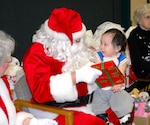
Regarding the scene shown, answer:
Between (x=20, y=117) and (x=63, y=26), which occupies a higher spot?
(x=63, y=26)

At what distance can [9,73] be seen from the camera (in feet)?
8.46

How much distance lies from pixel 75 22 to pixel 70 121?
0.59 m

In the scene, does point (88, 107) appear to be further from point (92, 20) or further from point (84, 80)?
point (92, 20)

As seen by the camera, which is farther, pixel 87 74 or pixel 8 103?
pixel 87 74

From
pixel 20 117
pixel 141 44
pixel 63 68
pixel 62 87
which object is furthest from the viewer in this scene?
pixel 141 44

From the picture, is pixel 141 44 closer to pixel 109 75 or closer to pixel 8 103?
pixel 109 75

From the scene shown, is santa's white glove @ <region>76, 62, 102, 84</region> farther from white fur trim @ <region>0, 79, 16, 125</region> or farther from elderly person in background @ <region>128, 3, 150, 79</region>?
elderly person in background @ <region>128, 3, 150, 79</region>

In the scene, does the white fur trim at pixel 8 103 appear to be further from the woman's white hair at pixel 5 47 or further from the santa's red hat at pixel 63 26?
the santa's red hat at pixel 63 26

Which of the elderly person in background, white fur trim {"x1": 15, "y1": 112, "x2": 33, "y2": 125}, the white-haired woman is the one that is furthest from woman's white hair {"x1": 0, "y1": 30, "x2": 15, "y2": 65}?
the elderly person in background

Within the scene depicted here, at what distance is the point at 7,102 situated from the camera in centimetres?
170

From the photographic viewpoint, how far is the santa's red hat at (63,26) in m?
1.93

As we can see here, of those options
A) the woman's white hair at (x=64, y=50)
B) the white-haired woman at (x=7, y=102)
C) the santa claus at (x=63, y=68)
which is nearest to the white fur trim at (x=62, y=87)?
the santa claus at (x=63, y=68)

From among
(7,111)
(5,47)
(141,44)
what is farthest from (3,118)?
(141,44)

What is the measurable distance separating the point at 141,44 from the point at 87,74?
150cm
